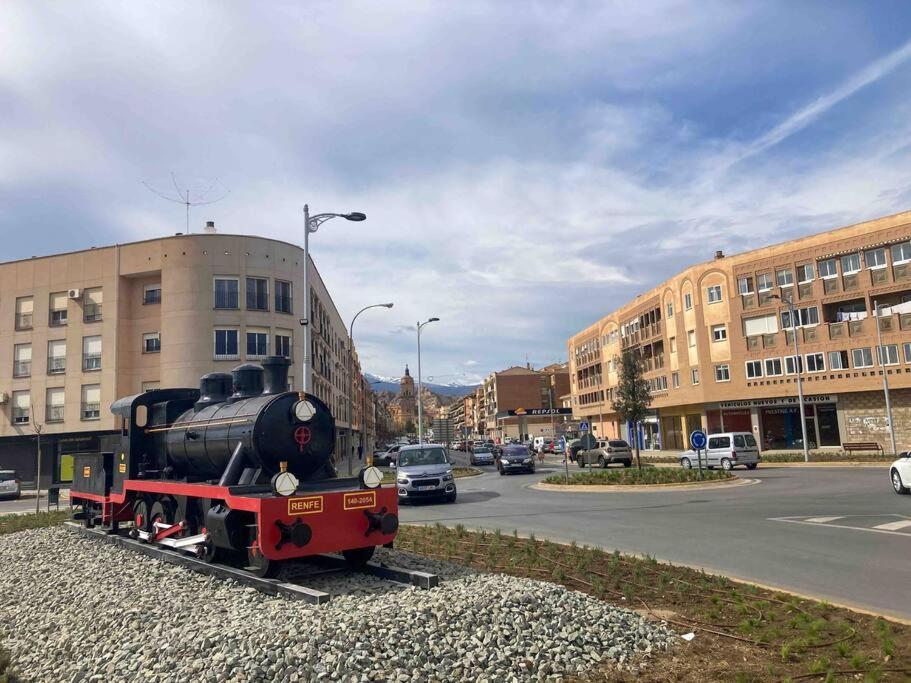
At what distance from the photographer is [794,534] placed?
1159 cm

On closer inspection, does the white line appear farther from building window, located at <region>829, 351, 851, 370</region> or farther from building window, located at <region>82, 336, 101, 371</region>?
building window, located at <region>82, 336, 101, 371</region>

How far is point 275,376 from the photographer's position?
10.6 metres

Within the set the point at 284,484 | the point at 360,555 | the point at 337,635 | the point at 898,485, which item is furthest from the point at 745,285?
the point at 337,635

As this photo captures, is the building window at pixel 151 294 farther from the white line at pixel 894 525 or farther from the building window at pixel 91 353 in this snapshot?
the white line at pixel 894 525

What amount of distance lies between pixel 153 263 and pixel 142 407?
96.3 ft

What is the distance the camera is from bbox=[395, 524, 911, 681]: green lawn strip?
5.12m

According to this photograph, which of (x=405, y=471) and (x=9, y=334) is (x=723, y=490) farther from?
(x=9, y=334)

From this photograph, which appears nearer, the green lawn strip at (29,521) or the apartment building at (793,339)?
the green lawn strip at (29,521)

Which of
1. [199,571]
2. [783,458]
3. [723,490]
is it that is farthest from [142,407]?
[783,458]

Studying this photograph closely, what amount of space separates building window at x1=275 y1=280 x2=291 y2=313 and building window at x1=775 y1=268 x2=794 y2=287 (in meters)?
31.2

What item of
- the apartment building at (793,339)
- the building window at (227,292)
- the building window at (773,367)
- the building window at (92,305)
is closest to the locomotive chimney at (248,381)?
the building window at (227,292)

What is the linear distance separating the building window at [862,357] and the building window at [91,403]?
4475cm

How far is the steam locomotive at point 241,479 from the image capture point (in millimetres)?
7984

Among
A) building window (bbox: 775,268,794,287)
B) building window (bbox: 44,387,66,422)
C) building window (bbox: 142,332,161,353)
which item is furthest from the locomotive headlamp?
building window (bbox: 775,268,794,287)
